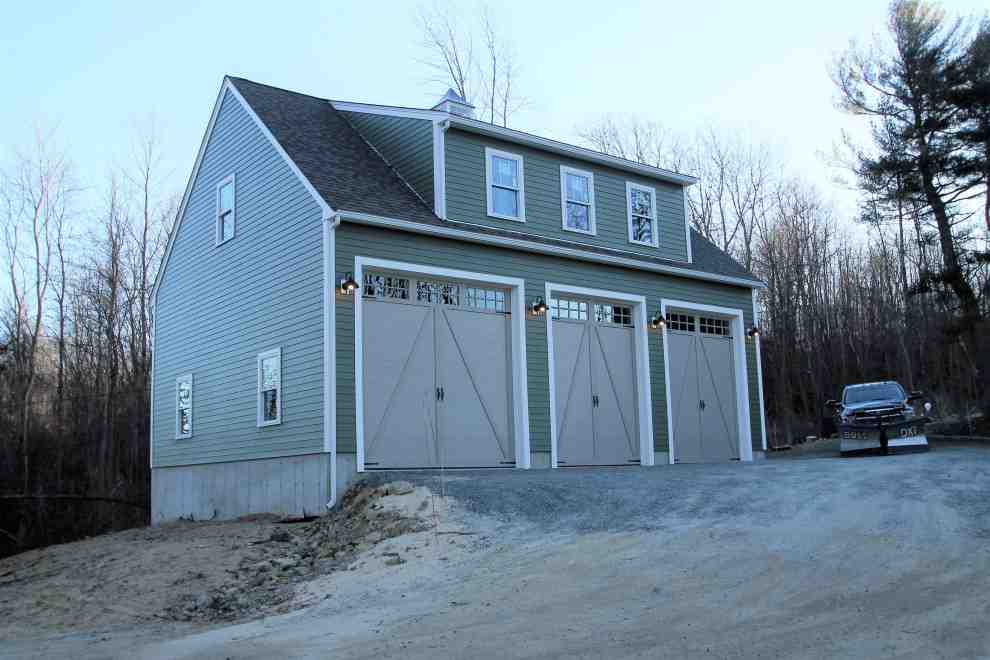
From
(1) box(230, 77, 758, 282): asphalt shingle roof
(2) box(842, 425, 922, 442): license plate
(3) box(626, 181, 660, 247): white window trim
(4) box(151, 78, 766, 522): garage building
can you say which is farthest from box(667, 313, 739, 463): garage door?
(2) box(842, 425, 922, 442): license plate

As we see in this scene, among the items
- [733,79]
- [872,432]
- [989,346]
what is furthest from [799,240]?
[872,432]

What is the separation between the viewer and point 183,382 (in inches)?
656

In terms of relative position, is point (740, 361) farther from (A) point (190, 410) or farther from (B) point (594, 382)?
(A) point (190, 410)

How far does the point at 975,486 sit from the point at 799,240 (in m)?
26.1

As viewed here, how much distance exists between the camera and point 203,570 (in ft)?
32.1

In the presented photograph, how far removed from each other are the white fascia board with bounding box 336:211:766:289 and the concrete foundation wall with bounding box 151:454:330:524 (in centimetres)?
336

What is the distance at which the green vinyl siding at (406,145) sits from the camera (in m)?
14.9

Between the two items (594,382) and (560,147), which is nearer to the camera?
(594,382)

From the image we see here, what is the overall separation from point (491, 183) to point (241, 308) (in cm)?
460

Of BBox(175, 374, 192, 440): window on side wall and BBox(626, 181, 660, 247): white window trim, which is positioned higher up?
BBox(626, 181, 660, 247): white window trim

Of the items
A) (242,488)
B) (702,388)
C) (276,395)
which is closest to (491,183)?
(276,395)

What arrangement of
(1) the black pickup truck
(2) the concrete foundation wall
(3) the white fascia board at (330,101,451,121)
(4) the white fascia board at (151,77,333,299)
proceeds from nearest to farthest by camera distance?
1. (2) the concrete foundation wall
2. (4) the white fascia board at (151,77,333,299)
3. (3) the white fascia board at (330,101,451,121)
4. (1) the black pickup truck

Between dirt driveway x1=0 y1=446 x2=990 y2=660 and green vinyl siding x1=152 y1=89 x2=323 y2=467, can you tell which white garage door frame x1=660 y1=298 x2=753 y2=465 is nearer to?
dirt driveway x1=0 y1=446 x2=990 y2=660

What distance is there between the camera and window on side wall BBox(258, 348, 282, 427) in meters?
13.5
